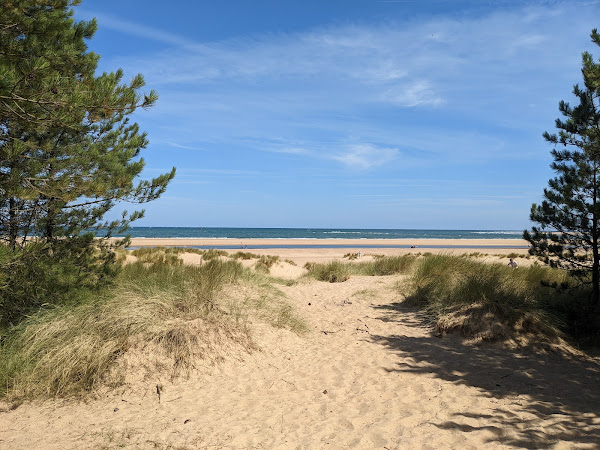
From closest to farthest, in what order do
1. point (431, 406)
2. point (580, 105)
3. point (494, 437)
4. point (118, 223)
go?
1. point (494, 437)
2. point (431, 406)
3. point (580, 105)
4. point (118, 223)

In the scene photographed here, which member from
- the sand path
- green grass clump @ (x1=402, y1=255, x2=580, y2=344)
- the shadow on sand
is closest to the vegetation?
green grass clump @ (x1=402, y1=255, x2=580, y2=344)

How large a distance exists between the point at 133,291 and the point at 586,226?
8727mm

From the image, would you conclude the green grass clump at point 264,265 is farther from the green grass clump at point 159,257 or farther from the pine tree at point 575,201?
the pine tree at point 575,201

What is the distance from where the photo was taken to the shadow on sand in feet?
13.6

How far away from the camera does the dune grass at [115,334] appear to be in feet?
17.7

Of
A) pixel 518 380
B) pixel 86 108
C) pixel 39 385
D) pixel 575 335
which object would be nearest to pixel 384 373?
pixel 518 380

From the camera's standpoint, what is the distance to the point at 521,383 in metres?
5.60

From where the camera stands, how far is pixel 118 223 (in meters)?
8.08

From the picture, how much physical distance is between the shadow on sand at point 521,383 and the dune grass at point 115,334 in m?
2.58

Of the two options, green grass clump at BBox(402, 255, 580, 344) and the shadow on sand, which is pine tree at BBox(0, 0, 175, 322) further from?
green grass clump at BBox(402, 255, 580, 344)

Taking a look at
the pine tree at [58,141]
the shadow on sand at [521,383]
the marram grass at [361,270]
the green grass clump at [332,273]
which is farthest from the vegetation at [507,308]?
the pine tree at [58,141]

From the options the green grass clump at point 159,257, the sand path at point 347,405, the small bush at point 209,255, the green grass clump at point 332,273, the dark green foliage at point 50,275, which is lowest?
the sand path at point 347,405

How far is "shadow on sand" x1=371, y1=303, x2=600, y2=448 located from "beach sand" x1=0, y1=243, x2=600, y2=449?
0.02 meters

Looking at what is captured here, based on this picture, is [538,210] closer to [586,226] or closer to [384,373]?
[586,226]
